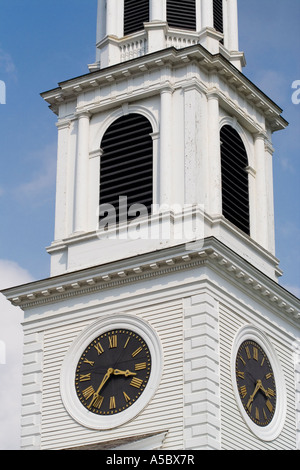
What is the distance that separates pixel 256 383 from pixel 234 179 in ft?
23.8

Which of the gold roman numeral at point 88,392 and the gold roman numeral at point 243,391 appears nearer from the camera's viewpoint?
the gold roman numeral at point 243,391

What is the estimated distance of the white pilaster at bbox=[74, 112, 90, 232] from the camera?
144 feet

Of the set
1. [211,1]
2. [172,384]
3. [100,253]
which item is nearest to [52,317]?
[100,253]

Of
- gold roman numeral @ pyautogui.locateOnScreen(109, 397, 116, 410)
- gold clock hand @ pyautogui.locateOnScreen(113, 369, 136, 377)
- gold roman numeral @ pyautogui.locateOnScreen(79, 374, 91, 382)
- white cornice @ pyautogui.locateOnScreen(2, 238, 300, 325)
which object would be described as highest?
white cornice @ pyautogui.locateOnScreen(2, 238, 300, 325)

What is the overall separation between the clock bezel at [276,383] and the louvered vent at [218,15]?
12.0m

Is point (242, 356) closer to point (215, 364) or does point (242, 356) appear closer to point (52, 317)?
point (215, 364)

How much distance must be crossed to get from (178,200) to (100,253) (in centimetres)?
296

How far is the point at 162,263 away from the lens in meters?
41.0

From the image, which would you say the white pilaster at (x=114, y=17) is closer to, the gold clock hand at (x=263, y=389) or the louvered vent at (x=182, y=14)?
the louvered vent at (x=182, y=14)

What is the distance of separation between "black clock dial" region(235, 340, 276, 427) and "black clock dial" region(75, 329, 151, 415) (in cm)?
292

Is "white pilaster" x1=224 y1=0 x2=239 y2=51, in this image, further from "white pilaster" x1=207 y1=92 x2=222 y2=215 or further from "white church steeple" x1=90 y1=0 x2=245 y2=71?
"white pilaster" x1=207 y1=92 x2=222 y2=215

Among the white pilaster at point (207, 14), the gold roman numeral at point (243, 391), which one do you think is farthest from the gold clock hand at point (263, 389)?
the white pilaster at point (207, 14)

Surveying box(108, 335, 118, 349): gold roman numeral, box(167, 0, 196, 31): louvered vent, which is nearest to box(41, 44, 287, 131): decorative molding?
box(167, 0, 196, 31): louvered vent

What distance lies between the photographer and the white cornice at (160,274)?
40656mm
